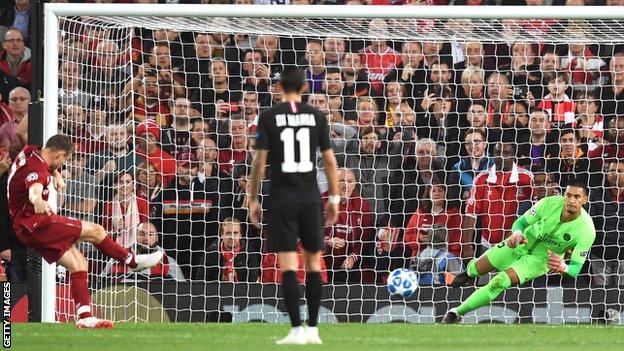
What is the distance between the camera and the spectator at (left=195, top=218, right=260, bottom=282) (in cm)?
1364

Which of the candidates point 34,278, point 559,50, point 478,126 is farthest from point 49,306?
point 559,50

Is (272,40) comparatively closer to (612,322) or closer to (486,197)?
(486,197)

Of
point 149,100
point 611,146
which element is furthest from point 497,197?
point 149,100

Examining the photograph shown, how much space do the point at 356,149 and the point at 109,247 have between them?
362 cm

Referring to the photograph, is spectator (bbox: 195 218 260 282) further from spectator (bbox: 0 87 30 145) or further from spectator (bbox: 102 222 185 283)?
spectator (bbox: 0 87 30 145)

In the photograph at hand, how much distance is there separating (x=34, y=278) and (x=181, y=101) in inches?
106

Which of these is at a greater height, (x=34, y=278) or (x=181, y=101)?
(x=181, y=101)

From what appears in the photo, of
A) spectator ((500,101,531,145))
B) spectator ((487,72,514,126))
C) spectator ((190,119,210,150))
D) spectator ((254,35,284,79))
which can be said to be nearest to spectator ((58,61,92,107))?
spectator ((190,119,210,150))

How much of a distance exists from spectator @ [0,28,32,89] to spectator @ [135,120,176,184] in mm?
1761

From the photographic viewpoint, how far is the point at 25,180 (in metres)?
10.9

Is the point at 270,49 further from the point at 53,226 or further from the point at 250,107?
the point at 53,226

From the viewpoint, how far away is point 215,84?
561 inches

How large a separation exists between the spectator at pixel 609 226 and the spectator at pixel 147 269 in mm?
4292

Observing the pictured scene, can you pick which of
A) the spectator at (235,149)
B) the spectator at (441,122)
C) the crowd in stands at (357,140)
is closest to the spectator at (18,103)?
the crowd in stands at (357,140)
